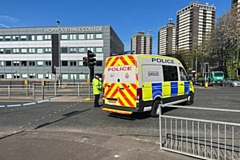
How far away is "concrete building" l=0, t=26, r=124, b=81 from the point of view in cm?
5134

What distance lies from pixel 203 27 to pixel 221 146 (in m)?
113

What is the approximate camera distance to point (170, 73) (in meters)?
8.02

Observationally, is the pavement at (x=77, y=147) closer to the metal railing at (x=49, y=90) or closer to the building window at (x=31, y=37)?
the metal railing at (x=49, y=90)

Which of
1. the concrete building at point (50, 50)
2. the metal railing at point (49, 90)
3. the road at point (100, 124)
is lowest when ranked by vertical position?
the road at point (100, 124)

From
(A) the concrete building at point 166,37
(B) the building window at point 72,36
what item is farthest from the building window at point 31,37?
(A) the concrete building at point 166,37

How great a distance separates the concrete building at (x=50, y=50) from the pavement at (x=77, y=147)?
47.4m

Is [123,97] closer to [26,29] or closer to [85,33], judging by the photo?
[85,33]

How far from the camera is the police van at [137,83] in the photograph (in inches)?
253

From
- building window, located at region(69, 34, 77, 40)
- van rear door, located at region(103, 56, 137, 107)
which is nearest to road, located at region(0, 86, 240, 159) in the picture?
van rear door, located at region(103, 56, 137, 107)

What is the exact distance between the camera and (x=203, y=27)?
103 metres

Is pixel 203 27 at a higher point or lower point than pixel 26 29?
higher

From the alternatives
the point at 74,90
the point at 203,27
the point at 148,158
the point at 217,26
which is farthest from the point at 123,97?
the point at 203,27

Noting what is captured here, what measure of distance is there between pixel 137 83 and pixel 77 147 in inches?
121

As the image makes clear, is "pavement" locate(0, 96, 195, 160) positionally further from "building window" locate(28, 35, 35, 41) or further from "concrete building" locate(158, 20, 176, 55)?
"concrete building" locate(158, 20, 176, 55)
